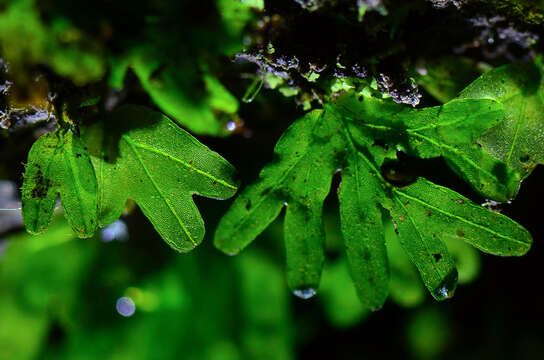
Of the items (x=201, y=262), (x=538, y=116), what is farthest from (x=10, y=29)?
(x=201, y=262)

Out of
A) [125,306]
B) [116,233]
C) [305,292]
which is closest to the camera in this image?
[305,292]

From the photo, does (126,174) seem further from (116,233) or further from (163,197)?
(116,233)

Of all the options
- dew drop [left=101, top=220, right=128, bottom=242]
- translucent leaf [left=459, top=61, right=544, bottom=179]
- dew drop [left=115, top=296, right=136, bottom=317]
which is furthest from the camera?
dew drop [left=115, top=296, right=136, bottom=317]

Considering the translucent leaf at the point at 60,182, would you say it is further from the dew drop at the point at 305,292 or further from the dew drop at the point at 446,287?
the dew drop at the point at 446,287

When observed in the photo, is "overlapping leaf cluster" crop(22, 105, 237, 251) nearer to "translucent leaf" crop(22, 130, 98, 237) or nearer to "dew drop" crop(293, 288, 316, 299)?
"translucent leaf" crop(22, 130, 98, 237)

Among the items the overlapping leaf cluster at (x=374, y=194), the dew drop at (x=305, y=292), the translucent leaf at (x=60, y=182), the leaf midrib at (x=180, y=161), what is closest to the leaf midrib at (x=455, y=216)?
the overlapping leaf cluster at (x=374, y=194)

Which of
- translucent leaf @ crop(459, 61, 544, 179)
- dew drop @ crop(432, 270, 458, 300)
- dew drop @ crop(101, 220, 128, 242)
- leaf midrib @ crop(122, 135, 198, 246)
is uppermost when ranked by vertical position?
translucent leaf @ crop(459, 61, 544, 179)

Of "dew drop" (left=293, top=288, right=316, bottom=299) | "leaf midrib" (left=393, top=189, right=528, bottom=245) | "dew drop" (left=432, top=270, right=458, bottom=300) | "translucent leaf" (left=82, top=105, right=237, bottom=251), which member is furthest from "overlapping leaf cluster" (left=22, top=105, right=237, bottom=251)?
"dew drop" (left=432, top=270, right=458, bottom=300)

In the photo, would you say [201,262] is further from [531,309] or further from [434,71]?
[531,309]

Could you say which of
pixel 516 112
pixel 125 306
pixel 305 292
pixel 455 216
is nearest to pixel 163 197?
pixel 305 292
